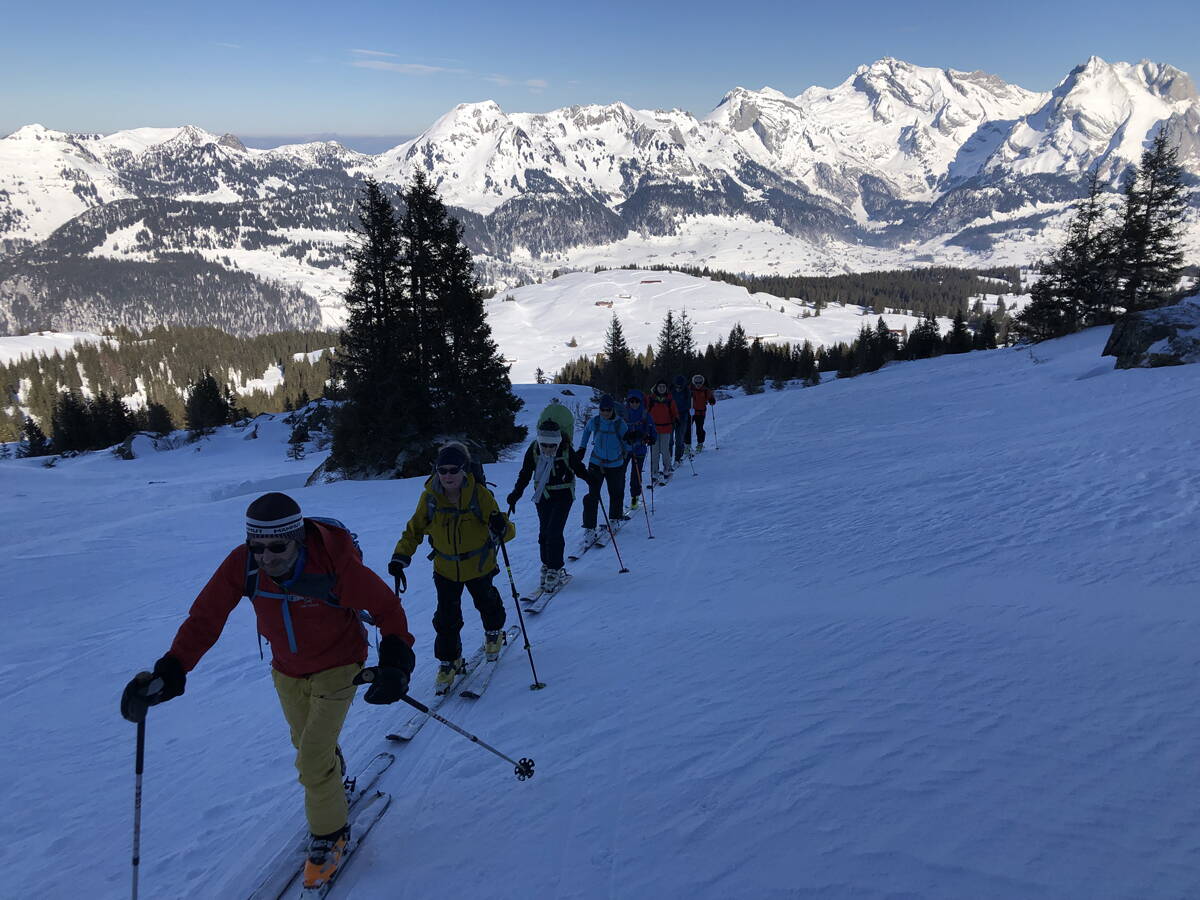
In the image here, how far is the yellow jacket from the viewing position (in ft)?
17.6

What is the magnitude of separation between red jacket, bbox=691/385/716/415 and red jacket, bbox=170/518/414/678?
1394 cm

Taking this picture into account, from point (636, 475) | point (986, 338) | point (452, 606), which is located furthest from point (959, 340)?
point (452, 606)

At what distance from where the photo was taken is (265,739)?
5371 millimetres

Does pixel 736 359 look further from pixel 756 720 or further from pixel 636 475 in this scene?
pixel 756 720

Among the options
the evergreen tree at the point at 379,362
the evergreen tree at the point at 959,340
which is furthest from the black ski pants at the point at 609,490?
the evergreen tree at the point at 959,340

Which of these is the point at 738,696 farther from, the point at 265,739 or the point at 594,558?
the point at 594,558

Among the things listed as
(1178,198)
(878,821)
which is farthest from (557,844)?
(1178,198)

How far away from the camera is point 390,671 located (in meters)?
3.38

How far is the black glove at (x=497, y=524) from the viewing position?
5422 mm

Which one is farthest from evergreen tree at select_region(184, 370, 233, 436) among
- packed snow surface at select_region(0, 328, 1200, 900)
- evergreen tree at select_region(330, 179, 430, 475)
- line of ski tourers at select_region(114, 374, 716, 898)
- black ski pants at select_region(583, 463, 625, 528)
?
line of ski tourers at select_region(114, 374, 716, 898)

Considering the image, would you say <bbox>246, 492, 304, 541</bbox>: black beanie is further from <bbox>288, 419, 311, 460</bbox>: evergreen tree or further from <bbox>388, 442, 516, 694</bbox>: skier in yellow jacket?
<bbox>288, 419, 311, 460</bbox>: evergreen tree

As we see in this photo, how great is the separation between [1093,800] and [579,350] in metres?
141

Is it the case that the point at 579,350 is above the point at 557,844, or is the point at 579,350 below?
above

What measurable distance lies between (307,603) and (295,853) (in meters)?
1.79
